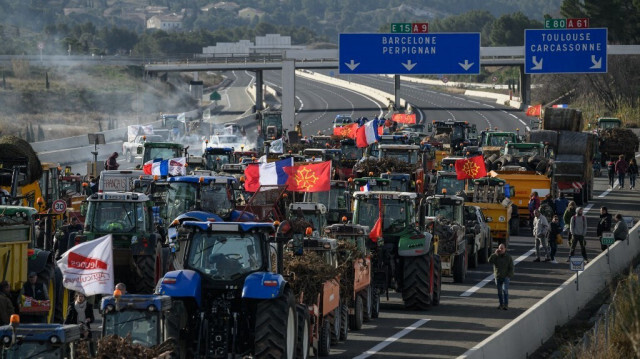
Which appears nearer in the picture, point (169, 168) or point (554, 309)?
point (554, 309)

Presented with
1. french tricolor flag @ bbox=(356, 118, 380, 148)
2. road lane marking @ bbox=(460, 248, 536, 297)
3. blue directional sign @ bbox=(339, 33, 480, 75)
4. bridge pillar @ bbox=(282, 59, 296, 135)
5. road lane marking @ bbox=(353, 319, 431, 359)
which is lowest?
road lane marking @ bbox=(353, 319, 431, 359)

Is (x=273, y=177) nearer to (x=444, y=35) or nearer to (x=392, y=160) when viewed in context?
(x=392, y=160)

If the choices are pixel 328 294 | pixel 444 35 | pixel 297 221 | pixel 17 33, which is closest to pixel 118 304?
pixel 328 294

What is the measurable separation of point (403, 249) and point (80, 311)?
22.6 ft

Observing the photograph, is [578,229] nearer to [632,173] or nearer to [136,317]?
[136,317]

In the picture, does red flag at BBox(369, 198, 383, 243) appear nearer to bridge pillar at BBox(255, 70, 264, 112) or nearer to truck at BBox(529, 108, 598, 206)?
truck at BBox(529, 108, 598, 206)

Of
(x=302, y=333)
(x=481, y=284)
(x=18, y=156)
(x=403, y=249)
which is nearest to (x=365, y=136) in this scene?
(x=481, y=284)

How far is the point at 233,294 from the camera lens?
1673 cm

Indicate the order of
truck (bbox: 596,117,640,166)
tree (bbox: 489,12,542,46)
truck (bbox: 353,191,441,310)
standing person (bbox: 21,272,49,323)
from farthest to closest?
1. tree (bbox: 489,12,542,46)
2. truck (bbox: 596,117,640,166)
3. truck (bbox: 353,191,441,310)
4. standing person (bbox: 21,272,49,323)

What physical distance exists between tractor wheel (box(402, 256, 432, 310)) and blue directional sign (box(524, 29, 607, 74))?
39.5m

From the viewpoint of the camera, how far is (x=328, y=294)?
20391 millimetres

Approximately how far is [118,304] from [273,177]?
56.5 ft

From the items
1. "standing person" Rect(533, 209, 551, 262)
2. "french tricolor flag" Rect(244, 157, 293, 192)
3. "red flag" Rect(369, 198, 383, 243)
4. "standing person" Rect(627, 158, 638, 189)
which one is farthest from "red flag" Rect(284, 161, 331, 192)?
"standing person" Rect(627, 158, 638, 189)

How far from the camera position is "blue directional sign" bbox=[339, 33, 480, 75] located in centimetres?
6412
